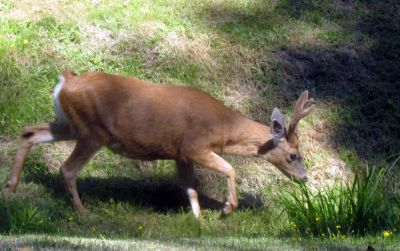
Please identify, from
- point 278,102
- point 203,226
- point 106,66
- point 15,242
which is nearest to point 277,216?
point 203,226

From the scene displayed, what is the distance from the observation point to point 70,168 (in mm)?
10523

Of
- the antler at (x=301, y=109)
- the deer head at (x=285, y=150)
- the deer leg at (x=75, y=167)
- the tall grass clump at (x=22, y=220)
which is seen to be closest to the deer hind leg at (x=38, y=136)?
the deer leg at (x=75, y=167)

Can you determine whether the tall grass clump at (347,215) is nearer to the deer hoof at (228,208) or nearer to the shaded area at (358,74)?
the deer hoof at (228,208)

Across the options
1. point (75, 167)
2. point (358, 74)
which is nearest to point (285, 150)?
point (75, 167)

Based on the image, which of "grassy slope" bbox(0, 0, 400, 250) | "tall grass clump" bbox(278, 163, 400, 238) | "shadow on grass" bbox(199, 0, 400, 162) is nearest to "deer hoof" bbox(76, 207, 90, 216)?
"grassy slope" bbox(0, 0, 400, 250)

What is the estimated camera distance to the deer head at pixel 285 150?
36.4ft

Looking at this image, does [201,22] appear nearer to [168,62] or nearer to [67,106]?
[168,62]

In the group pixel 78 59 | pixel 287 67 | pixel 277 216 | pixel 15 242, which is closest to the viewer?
pixel 15 242

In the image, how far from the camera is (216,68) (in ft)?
43.6

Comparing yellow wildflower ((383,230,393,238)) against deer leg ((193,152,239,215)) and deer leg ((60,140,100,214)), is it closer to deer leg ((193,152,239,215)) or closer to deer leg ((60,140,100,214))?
deer leg ((193,152,239,215))

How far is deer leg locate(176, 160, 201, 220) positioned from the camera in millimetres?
10945

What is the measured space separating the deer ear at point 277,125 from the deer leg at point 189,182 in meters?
1.15

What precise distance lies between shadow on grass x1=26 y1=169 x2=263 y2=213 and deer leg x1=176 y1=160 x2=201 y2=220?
12.4 inches

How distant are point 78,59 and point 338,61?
4.17 m
